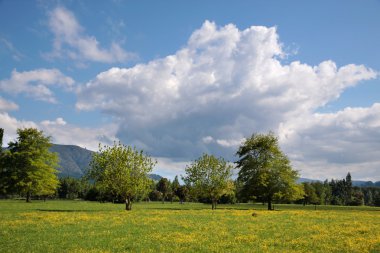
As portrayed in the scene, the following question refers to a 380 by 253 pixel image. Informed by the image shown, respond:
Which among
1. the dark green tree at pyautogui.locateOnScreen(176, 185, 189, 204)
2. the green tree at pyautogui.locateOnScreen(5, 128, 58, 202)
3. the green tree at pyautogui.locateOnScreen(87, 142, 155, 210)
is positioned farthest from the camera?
the dark green tree at pyautogui.locateOnScreen(176, 185, 189, 204)

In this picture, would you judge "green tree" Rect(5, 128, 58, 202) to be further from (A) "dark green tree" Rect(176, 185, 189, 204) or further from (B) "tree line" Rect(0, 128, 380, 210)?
(A) "dark green tree" Rect(176, 185, 189, 204)

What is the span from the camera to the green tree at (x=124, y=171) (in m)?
63.0

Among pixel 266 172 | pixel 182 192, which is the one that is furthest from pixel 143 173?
pixel 182 192

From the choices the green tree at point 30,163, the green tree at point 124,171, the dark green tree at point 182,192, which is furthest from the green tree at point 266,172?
the dark green tree at point 182,192

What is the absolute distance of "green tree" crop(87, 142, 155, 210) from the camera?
207 feet

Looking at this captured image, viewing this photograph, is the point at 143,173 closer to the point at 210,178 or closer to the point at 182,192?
the point at 210,178

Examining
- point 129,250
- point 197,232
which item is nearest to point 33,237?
point 129,250

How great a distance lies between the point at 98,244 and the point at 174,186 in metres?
168

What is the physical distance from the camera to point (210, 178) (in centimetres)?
Answer: 7575

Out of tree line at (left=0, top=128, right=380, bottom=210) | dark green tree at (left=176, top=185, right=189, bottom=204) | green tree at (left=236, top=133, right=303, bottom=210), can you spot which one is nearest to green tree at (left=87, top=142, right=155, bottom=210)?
tree line at (left=0, top=128, right=380, bottom=210)

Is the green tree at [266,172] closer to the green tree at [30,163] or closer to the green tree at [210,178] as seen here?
the green tree at [210,178]

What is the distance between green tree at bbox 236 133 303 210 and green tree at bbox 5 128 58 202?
1949 inches

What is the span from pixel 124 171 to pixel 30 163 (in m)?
35.1

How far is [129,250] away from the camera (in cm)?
2091
